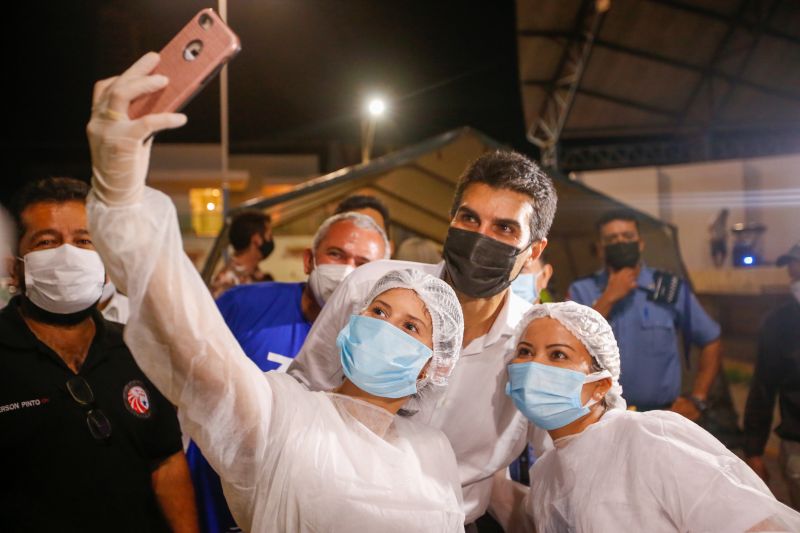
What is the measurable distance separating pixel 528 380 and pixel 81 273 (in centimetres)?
140

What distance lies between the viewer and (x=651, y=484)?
165 cm

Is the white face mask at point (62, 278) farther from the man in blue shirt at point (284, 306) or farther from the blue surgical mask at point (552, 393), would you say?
the blue surgical mask at point (552, 393)

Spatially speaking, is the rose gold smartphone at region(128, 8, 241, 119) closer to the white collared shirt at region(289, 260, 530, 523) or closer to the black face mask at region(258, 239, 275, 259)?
the white collared shirt at region(289, 260, 530, 523)

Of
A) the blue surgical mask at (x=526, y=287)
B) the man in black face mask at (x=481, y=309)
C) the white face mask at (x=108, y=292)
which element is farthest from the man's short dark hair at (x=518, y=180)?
the white face mask at (x=108, y=292)

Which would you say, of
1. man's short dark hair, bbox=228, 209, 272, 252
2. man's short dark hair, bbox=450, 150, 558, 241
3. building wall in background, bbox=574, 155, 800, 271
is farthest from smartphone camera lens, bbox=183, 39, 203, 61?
building wall in background, bbox=574, 155, 800, 271

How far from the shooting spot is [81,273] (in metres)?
1.76

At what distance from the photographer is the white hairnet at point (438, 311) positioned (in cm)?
171

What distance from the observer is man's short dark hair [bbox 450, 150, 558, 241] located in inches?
81.0

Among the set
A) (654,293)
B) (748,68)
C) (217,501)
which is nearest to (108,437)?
(217,501)

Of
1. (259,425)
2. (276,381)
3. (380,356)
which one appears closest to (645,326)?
(380,356)

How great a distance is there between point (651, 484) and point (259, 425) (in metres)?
1.10

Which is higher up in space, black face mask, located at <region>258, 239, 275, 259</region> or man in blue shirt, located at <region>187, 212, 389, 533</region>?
black face mask, located at <region>258, 239, 275, 259</region>

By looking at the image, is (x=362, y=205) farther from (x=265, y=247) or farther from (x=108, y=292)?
(x=108, y=292)

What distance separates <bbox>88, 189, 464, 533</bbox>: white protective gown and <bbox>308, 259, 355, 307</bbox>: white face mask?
1.12 metres
